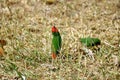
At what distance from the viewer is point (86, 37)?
297 centimetres

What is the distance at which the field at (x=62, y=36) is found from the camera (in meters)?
2.39

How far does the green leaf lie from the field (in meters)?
0.03

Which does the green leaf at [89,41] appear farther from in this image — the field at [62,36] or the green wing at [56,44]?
the green wing at [56,44]

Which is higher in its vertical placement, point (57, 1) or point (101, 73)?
point (57, 1)

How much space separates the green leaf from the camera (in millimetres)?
2762

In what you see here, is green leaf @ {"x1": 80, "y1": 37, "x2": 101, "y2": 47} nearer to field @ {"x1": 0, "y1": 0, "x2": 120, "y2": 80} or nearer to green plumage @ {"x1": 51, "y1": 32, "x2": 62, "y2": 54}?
field @ {"x1": 0, "y1": 0, "x2": 120, "y2": 80}

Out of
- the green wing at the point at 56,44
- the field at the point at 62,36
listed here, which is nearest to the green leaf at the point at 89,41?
the field at the point at 62,36

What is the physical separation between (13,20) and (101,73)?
130 centimetres

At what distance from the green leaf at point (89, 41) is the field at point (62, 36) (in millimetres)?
35

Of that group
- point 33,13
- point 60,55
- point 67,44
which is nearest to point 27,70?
point 60,55

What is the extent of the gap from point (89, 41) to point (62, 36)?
0.88 feet

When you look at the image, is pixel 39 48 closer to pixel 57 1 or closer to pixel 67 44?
pixel 67 44

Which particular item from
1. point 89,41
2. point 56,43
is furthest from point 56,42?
point 89,41

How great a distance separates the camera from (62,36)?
2953 millimetres
